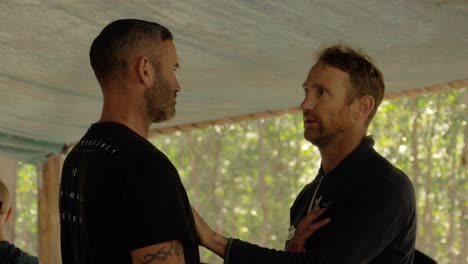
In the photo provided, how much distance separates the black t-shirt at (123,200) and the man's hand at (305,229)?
526mm

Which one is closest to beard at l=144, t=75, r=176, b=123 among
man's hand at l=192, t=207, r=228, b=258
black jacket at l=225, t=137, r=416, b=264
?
man's hand at l=192, t=207, r=228, b=258

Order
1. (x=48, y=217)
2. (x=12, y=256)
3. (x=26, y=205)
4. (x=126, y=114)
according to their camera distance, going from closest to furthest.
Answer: (x=126, y=114)
(x=12, y=256)
(x=48, y=217)
(x=26, y=205)

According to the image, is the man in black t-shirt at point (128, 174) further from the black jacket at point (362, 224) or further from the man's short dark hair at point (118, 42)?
the black jacket at point (362, 224)

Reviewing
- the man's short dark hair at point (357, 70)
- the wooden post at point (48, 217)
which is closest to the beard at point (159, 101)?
the man's short dark hair at point (357, 70)

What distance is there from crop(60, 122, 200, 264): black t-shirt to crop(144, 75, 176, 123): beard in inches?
3.3

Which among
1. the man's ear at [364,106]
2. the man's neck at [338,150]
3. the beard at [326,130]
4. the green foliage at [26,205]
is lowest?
the green foliage at [26,205]

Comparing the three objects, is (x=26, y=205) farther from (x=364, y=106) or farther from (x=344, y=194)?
(x=344, y=194)

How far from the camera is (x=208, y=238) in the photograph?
2.13 meters

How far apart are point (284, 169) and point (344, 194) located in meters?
12.5

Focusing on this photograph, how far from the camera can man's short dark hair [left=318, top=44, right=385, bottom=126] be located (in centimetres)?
257

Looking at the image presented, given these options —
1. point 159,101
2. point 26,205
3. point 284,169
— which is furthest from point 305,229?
point 26,205

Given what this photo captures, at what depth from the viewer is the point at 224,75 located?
370 cm

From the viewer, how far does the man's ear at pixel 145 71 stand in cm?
186

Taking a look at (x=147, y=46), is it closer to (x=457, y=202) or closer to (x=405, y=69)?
(x=405, y=69)
